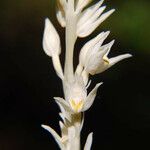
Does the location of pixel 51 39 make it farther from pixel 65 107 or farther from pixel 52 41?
pixel 65 107

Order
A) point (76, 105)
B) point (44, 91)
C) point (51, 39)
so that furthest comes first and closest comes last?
point (44, 91) < point (51, 39) < point (76, 105)

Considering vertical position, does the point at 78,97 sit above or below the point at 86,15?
below

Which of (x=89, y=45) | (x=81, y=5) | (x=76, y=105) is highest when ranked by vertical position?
(x=81, y=5)

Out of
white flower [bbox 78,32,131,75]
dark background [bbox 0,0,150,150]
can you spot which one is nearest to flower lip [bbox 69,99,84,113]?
white flower [bbox 78,32,131,75]

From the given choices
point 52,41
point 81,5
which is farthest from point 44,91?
point 81,5

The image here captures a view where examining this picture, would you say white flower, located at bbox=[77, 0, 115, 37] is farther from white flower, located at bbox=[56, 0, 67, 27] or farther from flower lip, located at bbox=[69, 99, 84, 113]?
flower lip, located at bbox=[69, 99, 84, 113]
